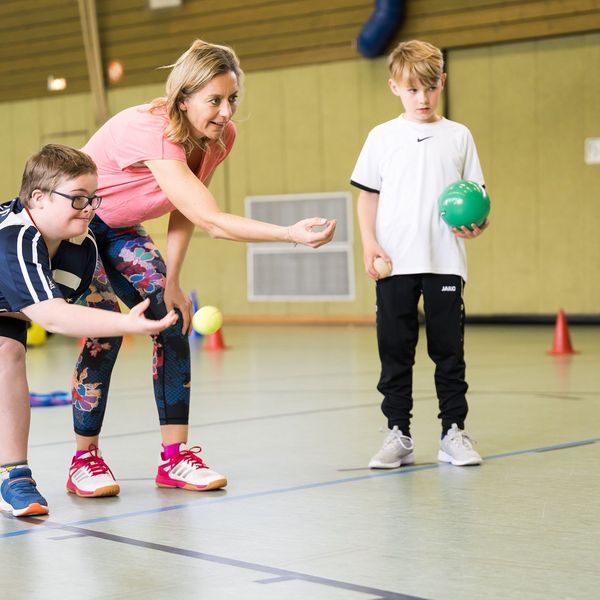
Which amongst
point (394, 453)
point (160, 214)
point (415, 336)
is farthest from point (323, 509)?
point (160, 214)

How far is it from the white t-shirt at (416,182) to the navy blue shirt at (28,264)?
3.96 feet

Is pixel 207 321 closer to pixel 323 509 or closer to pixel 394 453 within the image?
pixel 394 453

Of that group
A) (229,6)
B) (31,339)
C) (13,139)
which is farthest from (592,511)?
(13,139)

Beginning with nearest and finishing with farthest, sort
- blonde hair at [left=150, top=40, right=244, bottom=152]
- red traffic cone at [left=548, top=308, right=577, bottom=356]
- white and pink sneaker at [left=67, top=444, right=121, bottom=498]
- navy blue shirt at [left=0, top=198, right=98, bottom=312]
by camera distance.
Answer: navy blue shirt at [left=0, top=198, right=98, bottom=312], blonde hair at [left=150, top=40, right=244, bottom=152], white and pink sneaker at [left=67, top=444, right=121, bottom=498], red traffic cone at [left=548, top=308, right=577, bottom=356]

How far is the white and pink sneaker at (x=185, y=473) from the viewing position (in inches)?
150

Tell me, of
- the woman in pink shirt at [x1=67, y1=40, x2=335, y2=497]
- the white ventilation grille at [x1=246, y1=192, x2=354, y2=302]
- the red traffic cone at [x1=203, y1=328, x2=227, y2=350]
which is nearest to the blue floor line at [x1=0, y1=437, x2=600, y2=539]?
the woman in pink shirt at [x1=67, y1=40, x2=335, y2=497]

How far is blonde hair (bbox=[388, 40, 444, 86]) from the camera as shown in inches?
161

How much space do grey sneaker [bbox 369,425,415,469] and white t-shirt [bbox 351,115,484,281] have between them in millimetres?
595

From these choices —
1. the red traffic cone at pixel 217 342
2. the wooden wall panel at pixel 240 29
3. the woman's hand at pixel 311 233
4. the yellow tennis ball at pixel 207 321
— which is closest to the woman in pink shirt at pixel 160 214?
the yellow tennis ball at pixel 207 321

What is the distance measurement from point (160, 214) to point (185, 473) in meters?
0.87

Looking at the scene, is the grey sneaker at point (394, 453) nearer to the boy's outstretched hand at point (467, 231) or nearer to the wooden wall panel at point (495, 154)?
the boy's outstretched hand at point (467, 231)

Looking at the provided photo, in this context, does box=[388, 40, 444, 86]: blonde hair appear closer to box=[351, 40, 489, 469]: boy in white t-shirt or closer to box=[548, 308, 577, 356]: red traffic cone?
box=[351, 40, 489, 469]: boy in white t-shirt

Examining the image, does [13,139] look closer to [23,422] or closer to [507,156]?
[507,156]

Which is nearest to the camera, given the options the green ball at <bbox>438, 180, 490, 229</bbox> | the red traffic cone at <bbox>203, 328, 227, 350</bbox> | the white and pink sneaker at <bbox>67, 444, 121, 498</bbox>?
the white and pink sneaker at <bbox>67, 444, 121, 498</bbox>
